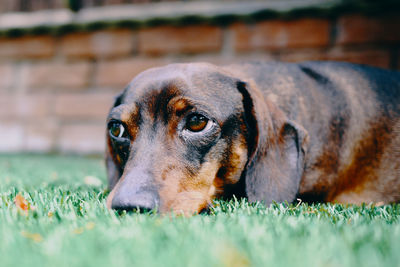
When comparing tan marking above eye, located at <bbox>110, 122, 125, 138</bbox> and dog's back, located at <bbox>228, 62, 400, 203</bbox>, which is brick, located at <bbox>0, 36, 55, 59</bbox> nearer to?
tan marking above eye, located at <bbox>110, 122, 125, 138</bbox>

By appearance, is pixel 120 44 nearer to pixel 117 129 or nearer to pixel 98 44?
pixel 98 44

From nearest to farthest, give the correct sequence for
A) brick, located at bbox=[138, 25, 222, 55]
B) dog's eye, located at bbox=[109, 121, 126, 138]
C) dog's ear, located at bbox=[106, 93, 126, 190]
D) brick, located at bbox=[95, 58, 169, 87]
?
dog's eye, located at bbox=[109, 121, 126, 138] → dog's ear, located at bbox=[106, 93, 126, 190] → brick, located at bbox=[138, 25, 222, 55] → brick, located at bbox=[95, 58, 169, 87]

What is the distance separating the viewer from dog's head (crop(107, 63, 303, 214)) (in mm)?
2098

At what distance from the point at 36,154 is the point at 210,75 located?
184 inches

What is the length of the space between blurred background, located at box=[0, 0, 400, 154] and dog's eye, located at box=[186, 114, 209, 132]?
3259 mm

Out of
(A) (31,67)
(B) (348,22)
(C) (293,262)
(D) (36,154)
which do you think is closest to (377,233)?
(C) (293,262)

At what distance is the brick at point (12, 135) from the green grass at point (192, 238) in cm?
507

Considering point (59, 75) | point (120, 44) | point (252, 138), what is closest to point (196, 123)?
point (252, 138)

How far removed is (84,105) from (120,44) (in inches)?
46.2

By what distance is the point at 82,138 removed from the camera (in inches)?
240

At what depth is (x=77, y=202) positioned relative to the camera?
1.98 meters

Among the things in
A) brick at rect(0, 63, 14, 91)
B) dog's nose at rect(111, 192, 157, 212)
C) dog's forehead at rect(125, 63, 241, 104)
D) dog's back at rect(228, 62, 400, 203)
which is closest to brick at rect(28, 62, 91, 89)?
brick at rect(0, 63, 14, 91)

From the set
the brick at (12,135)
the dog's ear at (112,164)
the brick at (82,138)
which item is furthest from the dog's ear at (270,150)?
the brick at (12,135)

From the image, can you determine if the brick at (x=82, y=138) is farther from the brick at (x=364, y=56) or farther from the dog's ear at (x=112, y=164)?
the brick at (x=364, y=56)
